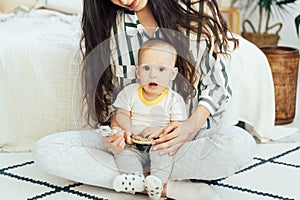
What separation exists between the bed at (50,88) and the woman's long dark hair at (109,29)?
34 cm

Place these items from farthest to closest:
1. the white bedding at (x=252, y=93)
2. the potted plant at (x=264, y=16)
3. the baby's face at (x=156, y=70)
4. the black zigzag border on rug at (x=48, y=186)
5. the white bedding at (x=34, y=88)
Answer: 1. the potted plant at (x=264, y=16)
2. the white bedding at (x=252, y=93)
3. the white bedding at (x=34, y=88)
4. the black zigzag border on rug at (x=48, y=186)
5. the baby's face at (x=156, y=70)

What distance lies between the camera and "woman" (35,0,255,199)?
175 centimetres

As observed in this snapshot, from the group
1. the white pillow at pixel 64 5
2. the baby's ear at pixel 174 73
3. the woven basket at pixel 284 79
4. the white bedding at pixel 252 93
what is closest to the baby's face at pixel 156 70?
the baby's ear at pixel 174 73

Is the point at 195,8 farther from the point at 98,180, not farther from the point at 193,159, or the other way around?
the point at 98,180

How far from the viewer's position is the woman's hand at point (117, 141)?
1753mm

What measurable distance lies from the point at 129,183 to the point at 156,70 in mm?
345

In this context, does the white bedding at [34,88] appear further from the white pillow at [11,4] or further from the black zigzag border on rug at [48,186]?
the white pillow at [11,4]

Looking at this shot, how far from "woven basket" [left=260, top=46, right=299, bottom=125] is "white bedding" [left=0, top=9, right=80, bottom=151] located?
91cm

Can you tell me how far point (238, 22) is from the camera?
3.82 meters

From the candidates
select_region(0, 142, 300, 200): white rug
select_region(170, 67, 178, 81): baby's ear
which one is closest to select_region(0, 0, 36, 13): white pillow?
select_region(0, 142, 300, 200): white rug

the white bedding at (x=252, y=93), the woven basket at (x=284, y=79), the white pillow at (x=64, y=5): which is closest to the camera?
the white bedding at (x=252, y=93)

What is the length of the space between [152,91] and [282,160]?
742mm

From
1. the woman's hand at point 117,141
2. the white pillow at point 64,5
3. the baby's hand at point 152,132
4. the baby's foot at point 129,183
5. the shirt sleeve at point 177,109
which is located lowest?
the baby's foot at point 129,183

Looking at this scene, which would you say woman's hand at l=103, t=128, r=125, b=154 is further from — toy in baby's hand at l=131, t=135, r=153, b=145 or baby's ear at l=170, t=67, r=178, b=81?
baby's ear at l=170, t=67, r=178, b=81
